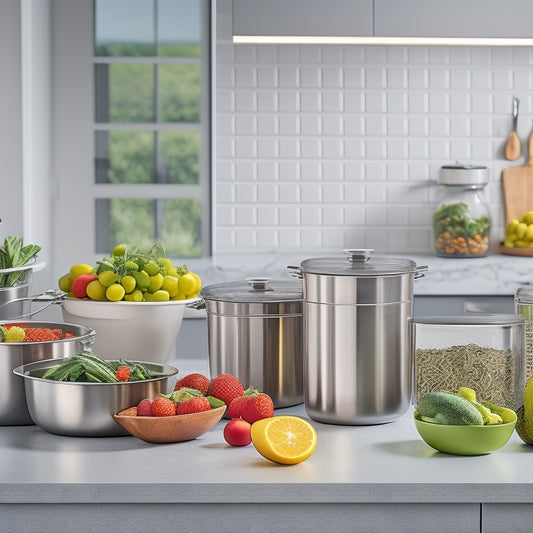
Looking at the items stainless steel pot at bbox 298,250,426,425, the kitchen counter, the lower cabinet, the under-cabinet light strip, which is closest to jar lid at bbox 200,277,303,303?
stainless steel pot at bbox 298,250,426,425

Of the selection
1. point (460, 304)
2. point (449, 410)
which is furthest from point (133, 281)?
point (460, 304)

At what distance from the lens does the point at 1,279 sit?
1.78 meters

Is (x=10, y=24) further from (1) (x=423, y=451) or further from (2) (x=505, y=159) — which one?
(1) (x=423, y=451)

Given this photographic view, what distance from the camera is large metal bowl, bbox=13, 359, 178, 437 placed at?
137cm

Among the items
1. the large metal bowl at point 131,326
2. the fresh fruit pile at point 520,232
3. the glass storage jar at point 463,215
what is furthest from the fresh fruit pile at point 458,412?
the fresh fruit pile at point 520,232

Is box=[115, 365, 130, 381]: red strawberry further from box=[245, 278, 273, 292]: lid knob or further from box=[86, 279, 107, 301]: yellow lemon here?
box=[86, 279, 107, 301]: yellow lemon

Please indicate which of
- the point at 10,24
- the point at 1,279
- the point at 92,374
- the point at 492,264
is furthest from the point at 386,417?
the point at 10,24

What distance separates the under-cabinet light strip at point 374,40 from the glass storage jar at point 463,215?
0.55 metres


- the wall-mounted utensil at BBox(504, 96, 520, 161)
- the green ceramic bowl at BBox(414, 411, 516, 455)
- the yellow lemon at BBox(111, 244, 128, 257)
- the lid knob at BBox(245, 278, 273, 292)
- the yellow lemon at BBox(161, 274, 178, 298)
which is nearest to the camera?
the green ceramic bowl at BBox(414, 411, 516, 455)

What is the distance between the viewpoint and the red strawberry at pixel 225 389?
57.5 inches

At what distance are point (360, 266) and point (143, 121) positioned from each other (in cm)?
275

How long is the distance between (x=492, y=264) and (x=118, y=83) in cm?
191

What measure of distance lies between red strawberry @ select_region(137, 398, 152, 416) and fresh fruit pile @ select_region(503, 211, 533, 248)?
2.90 meters
